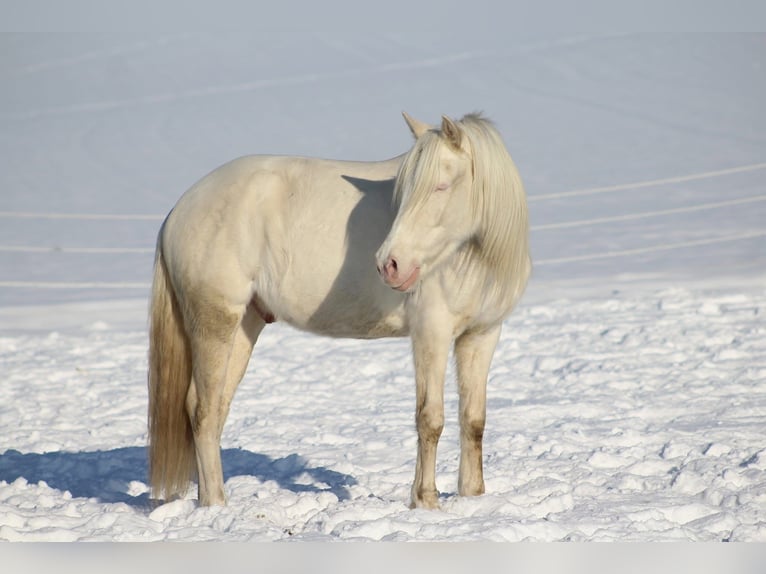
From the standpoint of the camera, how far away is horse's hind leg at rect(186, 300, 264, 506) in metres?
4.50

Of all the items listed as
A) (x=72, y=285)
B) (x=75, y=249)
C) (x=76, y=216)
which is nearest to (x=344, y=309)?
(x=72, y=285)

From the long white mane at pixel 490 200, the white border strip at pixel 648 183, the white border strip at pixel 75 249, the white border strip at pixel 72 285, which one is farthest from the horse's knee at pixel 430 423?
the white border strip at pixel 648 183

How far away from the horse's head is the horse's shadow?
144 cm

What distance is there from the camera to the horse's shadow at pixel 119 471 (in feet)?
16.8

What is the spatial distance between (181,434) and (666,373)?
3.80m

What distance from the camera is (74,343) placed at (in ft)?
29.2

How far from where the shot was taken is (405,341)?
29.5 ft

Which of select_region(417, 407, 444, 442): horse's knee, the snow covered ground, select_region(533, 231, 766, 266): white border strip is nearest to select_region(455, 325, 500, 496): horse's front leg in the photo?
the snow covered ground

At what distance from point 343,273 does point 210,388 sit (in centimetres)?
82

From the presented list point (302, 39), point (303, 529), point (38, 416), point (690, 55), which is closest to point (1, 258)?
point (38, 416)

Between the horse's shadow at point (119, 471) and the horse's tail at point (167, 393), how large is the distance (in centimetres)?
23

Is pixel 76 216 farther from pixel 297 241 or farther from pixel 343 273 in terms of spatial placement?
pixel 343 273

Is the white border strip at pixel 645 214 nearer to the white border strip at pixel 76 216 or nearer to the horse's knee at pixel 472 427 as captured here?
the white border strip at pixel 76 216

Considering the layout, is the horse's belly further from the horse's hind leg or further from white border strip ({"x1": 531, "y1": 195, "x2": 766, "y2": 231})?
white border strip ({"x1": 531, "y1": 195, "x2": 766, "y2": 231})
